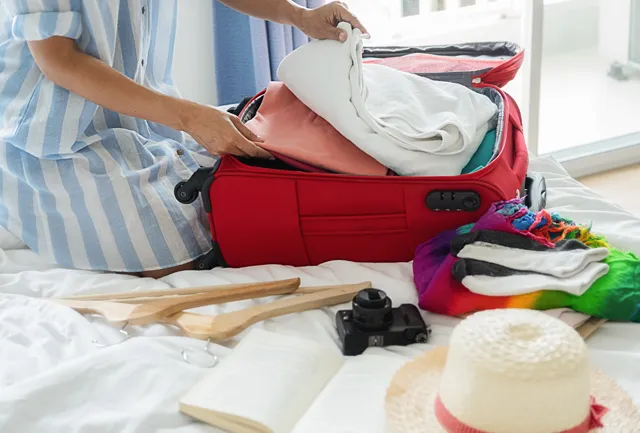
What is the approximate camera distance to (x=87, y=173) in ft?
4.21

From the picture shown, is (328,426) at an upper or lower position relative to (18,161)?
lower

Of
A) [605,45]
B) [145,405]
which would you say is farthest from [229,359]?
[605,45]

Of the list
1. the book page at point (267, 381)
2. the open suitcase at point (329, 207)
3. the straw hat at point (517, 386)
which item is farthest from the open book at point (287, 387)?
the open suitcase at point (329, 207)

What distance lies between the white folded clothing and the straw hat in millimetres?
484

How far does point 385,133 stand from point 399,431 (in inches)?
22.3

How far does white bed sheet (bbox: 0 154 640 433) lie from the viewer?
0.86 metres

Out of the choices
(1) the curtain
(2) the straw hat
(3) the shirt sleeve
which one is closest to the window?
(1) the curtain

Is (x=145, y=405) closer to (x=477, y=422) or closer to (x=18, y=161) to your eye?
(x=477, y=422)

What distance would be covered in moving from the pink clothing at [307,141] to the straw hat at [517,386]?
1.65 feet

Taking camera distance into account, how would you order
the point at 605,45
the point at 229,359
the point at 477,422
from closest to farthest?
the point at 477,422 < the point at 229,359 < the point at 605,45

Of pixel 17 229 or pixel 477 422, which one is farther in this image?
pixel 17 229

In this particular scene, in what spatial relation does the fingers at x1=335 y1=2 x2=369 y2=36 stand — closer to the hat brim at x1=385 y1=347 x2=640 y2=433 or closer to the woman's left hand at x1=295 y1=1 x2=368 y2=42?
the woman's left hand at x1=295 y1=1 x2=368 y2=42

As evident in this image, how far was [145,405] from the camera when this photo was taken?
2.91ft

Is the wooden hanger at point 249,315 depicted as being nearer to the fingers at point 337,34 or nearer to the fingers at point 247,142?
the fingers at point 247,142
